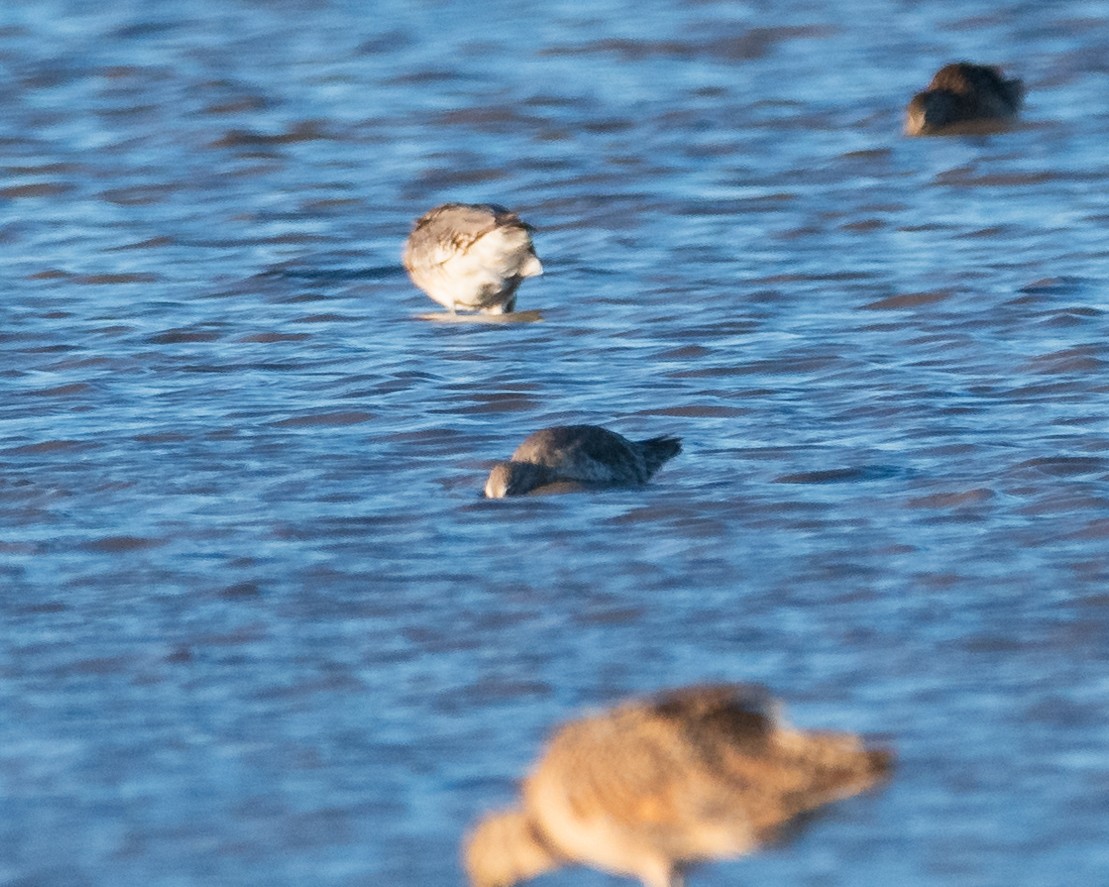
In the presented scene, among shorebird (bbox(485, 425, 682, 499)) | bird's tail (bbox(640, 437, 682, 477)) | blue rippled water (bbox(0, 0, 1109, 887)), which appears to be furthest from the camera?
bird's tail (bbox(640, 437, 682, 477))

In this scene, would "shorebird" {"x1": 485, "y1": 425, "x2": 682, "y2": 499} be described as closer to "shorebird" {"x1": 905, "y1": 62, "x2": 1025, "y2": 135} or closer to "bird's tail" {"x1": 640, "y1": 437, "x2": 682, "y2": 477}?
"bird's tail" {"x1": 640, "y1": 437, "x2": 682, "y2": 477}

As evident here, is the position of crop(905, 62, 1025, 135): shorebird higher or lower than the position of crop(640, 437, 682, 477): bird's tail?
higher

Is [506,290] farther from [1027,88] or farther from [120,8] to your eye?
[120,8]

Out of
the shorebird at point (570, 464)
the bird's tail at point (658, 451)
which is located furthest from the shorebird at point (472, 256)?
the shorebird at point (570, 464)

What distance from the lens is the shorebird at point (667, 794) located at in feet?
16.5

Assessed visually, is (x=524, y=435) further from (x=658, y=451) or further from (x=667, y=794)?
(x=667, y=794)

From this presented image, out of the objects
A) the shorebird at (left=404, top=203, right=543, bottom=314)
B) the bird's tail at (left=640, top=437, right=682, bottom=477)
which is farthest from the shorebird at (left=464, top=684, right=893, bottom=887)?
the shorebird at (left=404, top=203, right=543, bottom=314)

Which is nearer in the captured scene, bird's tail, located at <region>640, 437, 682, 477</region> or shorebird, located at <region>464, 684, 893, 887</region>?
shorebird, located at <region>464, 684, 893, 887</region>

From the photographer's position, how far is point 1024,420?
920cm

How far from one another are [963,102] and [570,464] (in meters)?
7.82

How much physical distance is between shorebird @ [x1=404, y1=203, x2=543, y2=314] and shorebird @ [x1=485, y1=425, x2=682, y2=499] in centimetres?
291

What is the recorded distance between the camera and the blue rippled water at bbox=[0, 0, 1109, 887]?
5.71 m

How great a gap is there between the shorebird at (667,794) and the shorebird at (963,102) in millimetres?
10214

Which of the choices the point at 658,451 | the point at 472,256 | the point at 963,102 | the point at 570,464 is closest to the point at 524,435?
the point at 658,451
